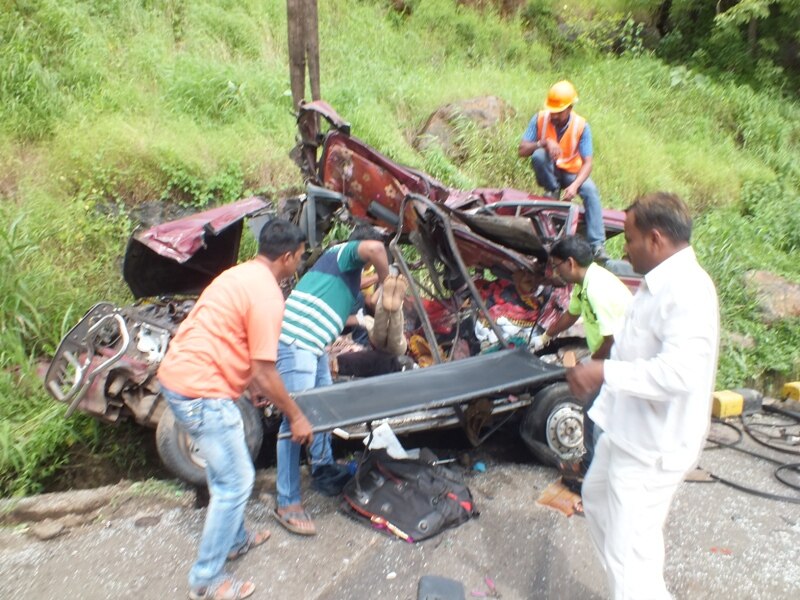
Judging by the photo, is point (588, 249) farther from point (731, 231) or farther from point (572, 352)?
point (731, 231)

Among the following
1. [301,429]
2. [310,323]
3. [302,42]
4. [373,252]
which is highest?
[302,42]

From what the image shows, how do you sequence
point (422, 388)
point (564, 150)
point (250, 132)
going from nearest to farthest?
1. point (422, 388)
2. point (564, 150)
3. point (250, 132)

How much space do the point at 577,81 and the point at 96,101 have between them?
28.7 ft

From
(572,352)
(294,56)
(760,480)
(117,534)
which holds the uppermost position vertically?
(294,56)

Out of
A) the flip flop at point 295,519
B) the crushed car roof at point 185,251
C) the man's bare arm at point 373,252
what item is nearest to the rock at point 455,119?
the crushed car roof at point 185,251

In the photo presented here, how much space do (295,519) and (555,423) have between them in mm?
1844

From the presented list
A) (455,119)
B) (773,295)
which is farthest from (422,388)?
(455,119)

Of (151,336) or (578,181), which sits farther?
(578,181)

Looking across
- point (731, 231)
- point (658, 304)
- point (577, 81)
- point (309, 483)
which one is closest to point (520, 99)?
point (577, 81)

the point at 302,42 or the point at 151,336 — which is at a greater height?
the point at 302,42

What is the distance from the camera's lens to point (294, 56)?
6.18 m

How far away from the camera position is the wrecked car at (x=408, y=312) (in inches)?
150

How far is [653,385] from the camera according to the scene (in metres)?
2.26

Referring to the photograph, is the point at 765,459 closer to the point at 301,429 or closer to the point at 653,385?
the point at 653,385
